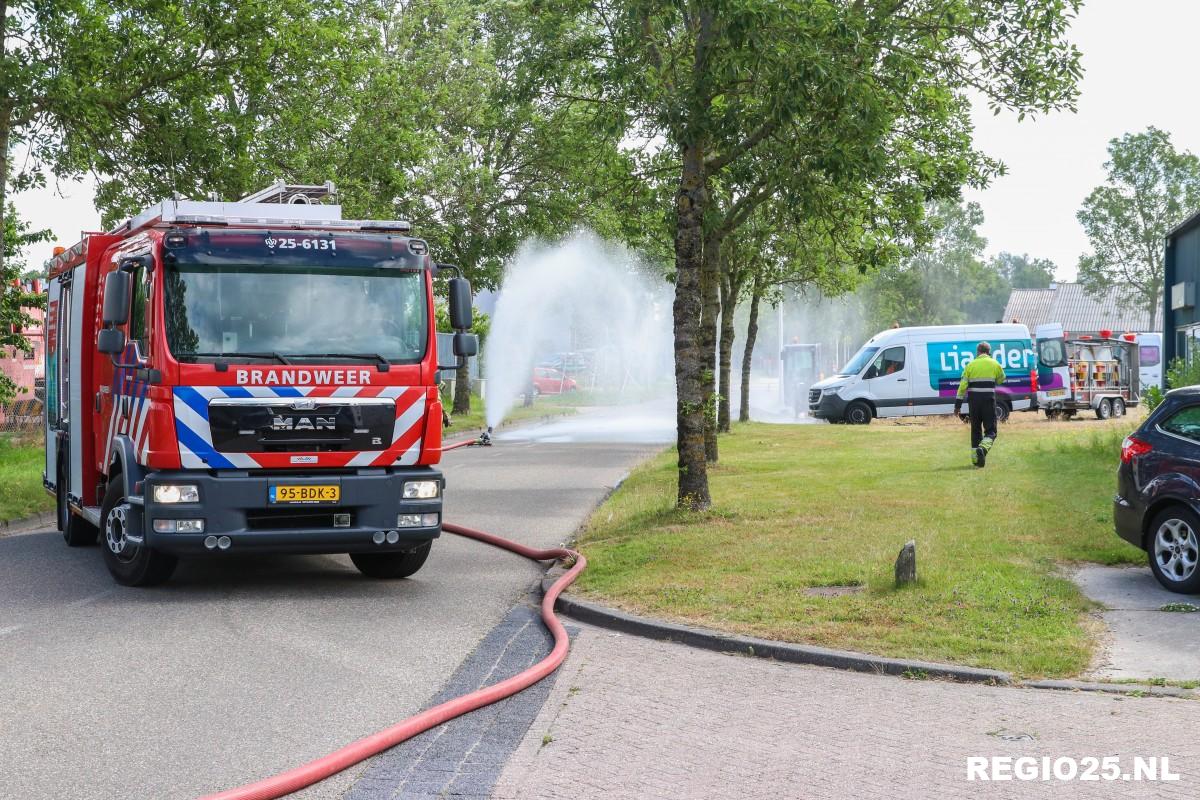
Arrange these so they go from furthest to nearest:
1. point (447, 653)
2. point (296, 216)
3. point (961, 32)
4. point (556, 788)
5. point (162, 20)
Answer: point (162, 20)
point (961, 32)
point (296, 216)
point (447, 653)
point (556, 788)

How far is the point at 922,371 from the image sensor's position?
37.2 meters

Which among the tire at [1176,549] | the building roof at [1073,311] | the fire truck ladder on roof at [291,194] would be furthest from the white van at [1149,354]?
the fire truck ladder on roof at [291,194]

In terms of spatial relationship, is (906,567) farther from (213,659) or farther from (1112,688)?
(213,659)

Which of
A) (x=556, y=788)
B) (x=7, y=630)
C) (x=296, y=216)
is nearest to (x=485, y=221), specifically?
(x=296, y=216)

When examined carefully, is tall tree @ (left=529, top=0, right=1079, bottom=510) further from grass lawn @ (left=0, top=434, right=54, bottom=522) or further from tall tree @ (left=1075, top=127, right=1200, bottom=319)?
tall tree @ (left=1075, top=127, right=1200, bottom=319)

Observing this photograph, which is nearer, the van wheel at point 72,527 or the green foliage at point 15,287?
the van wheel at point 72,527

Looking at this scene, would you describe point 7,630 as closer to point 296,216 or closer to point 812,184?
point 296,216

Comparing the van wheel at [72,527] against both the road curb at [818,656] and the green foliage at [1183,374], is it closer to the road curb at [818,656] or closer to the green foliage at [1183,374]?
the road curb at [818,656]

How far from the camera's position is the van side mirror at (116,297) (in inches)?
388

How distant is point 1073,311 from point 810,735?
→ 100m

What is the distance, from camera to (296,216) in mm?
10664

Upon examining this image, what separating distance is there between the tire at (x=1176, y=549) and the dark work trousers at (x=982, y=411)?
10097mm

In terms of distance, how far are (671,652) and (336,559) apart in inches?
205

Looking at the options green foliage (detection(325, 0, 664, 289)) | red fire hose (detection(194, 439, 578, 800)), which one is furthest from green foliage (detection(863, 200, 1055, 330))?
red fire hose (detection(194, 439, 578, 800))
